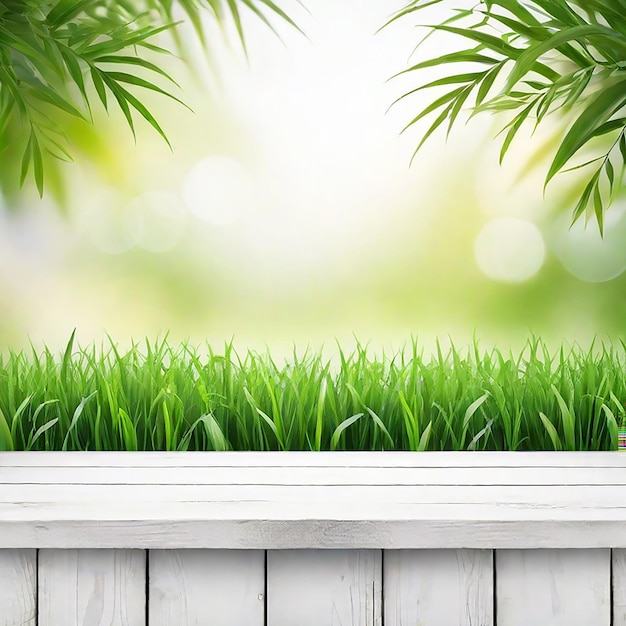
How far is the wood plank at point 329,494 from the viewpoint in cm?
83

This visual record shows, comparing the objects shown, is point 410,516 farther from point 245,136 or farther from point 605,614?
point 245,136

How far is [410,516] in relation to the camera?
0.76 meters

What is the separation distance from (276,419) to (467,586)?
75 centimetres

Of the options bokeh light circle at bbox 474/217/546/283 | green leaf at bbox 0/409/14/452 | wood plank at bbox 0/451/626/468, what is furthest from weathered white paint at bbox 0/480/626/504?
bokeh light circle at bbox 474/217/546/283

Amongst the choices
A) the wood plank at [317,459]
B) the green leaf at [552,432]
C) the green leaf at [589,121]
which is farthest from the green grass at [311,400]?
the green leaf at [589,121]

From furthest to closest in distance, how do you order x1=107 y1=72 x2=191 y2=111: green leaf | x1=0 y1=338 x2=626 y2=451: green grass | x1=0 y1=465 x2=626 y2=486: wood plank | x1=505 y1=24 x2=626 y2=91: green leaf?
x1=107 y1=72 x2=191 y2=111: green leaf
x1=0 y1=338 x2=626 y2=451: green grass
x1=505 y1=24 x2=626 y2=91: green leaf
x1=0 y1=465 x2=626 y2=486: wood plank

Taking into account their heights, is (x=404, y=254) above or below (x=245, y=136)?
below

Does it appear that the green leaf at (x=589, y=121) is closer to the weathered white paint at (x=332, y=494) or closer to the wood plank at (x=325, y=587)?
the weathered white paint at (x=332, y=494)

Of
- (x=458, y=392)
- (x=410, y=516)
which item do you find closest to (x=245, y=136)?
(x=458, y=392)

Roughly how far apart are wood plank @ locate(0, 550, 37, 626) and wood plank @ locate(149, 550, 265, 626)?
0.15 m

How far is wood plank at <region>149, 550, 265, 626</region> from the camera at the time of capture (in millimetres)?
770

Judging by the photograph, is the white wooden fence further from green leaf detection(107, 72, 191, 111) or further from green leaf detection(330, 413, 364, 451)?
green leaf detection(107, 72, 191, 111)

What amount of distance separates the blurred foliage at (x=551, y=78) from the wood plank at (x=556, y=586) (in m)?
1.05

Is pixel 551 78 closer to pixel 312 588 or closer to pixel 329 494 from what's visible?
pixel 329 494
